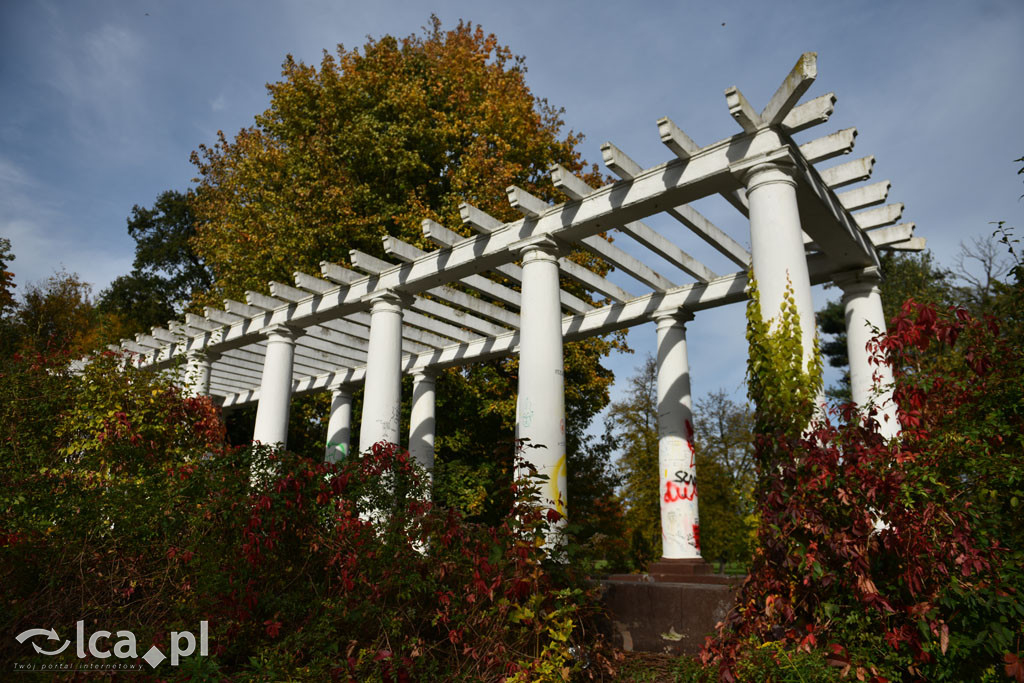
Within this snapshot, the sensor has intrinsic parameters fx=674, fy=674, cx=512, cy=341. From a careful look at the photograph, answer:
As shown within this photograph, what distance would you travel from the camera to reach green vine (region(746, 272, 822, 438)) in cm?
857

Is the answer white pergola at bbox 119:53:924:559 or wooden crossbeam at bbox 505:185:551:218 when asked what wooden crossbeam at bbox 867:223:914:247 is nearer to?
white pergola at bbox 119:53:924:559

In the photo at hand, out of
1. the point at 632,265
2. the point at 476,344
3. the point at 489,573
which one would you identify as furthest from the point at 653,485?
the point at 489,573

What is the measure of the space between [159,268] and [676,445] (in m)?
42.8

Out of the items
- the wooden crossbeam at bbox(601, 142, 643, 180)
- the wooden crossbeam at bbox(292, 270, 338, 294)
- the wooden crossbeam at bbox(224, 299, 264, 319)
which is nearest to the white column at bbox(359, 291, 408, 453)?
the wooden crossbeam at bbox(292, 270, 338, 294)

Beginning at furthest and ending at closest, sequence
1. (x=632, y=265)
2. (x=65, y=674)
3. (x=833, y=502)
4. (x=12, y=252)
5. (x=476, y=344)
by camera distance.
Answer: (x=12, y=252), (x=476, y=344), (x=632, y=265), (x=833, y=502), (x=65, y=674)

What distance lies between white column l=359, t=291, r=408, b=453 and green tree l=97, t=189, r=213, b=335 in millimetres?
33521

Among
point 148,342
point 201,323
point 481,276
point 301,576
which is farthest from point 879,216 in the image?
point 148,342

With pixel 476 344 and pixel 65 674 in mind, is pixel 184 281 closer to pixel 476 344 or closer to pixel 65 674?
pixel 476 344

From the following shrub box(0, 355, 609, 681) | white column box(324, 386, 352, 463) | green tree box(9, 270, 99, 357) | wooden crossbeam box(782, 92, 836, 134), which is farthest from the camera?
green tree box(9, 270, 99, 357)

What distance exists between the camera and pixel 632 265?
14.9m

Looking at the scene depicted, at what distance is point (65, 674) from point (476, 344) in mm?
14577

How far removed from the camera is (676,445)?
1475 cm

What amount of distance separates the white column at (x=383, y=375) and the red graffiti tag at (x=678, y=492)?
6.27 metres

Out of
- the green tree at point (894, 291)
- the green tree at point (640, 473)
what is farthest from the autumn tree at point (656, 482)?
the green tree at point (894, 291)
